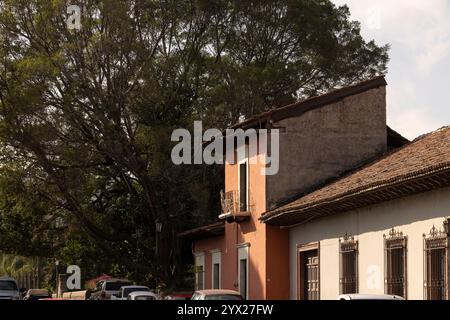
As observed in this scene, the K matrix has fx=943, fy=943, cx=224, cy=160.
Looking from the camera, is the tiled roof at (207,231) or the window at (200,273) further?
the window at (200,273)

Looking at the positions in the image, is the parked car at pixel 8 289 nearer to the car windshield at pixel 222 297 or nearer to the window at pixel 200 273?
the window at pixel 200 273

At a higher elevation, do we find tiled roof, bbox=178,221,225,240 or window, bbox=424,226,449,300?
tiled roof, bbox=178,221,225,240

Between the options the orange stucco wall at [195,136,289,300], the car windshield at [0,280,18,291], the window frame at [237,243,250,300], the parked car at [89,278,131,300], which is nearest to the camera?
the orange stucco wall at [195,136,289,300]

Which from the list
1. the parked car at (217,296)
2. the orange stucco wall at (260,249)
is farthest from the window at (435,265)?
the orange stucco wall at (260,249)

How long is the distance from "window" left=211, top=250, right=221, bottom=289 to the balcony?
2962 mm

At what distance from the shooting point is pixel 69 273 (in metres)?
56.5

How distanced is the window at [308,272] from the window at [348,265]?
6.58ft

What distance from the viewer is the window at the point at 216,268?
120 ft

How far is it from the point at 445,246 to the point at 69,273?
131 feet

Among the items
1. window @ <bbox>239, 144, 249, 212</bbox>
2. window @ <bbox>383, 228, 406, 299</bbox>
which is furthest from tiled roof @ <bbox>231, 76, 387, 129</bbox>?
window @ <bbox>383, 228, 406, 299</bbox>

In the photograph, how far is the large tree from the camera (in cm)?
3872

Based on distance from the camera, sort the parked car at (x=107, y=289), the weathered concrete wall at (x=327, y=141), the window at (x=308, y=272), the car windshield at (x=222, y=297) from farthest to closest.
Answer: the parked car at (x=107, y=289), the weathered concrete wall at (x=327, y=141), the window at (x=308, y=272), the car windshield at (x=222, y=297)

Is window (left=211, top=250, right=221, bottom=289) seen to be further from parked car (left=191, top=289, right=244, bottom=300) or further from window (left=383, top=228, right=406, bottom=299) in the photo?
window (left=383, top=228, right=406, bottom=299)

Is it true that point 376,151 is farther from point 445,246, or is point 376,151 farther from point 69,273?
point 69,273
